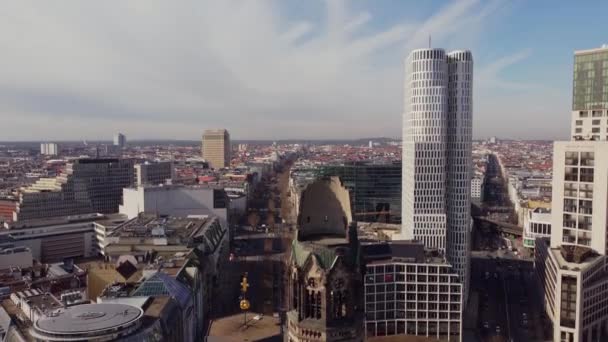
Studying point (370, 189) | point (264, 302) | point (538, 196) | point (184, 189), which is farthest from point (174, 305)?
point (538, 196)

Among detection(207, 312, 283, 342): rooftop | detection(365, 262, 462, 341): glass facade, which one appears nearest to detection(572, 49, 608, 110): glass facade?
detection(365, 262, 462, 341): glass facade

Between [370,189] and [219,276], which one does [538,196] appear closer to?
[370,189]

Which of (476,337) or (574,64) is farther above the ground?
(574,64)

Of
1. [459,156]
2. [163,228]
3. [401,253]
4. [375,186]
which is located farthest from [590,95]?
[163,228]

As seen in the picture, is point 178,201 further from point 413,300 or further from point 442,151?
point 413,300

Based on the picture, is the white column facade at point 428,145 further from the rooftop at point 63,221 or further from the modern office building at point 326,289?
the rooftop at point 63,221

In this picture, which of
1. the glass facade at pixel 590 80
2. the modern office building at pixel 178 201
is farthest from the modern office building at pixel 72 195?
the glass facade at pixel 590 80

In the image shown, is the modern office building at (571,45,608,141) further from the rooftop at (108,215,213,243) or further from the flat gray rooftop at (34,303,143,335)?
the flat gray rooftop at (34,303,143,335)
